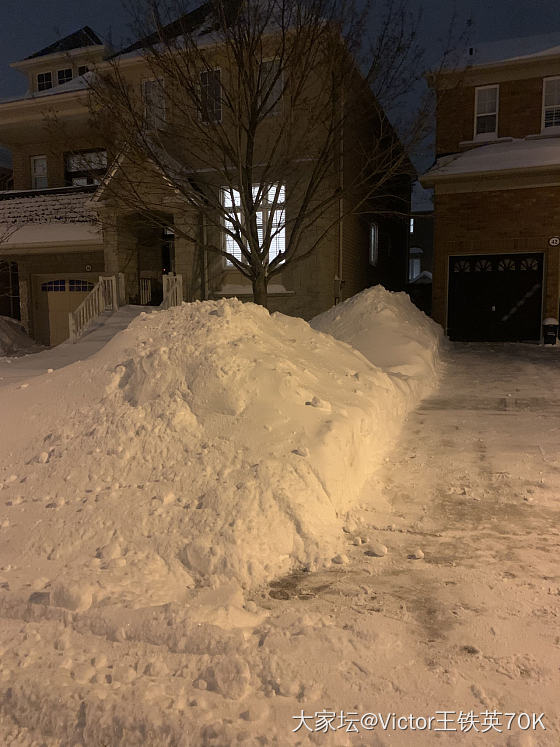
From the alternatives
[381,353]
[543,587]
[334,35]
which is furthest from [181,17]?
[543,587]

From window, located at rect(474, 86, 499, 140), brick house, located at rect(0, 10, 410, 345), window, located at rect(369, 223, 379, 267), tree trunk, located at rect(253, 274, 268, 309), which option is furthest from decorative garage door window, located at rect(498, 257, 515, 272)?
tree trunk, located at rect(253, 274, 268, 309)

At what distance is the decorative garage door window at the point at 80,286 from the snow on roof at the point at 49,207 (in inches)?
82.7

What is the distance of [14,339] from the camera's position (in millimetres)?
17594

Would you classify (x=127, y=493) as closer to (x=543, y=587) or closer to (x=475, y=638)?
(x=475, y=638)

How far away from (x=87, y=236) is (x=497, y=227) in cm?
1218

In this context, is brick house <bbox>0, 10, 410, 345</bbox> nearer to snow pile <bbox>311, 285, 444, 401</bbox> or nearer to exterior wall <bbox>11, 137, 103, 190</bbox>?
exterior wall <bbox>11, 137, 103, 190</bbox>

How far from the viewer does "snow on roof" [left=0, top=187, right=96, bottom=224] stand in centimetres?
1695

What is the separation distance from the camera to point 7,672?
2.52 m

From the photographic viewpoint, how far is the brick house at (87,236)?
14477 millimetres

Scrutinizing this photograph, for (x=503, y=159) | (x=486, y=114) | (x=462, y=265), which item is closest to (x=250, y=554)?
(x=462, y=265)

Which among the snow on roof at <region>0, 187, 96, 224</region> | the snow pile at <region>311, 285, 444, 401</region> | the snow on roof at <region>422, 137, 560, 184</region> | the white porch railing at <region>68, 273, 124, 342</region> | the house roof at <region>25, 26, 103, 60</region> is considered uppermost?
the house roof at <region>25, 26, 103, 60</region>

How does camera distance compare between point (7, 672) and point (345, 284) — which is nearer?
point (7, 672)

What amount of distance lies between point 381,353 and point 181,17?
740 centimetres

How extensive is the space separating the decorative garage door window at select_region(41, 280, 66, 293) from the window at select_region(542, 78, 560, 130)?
16.4 m
